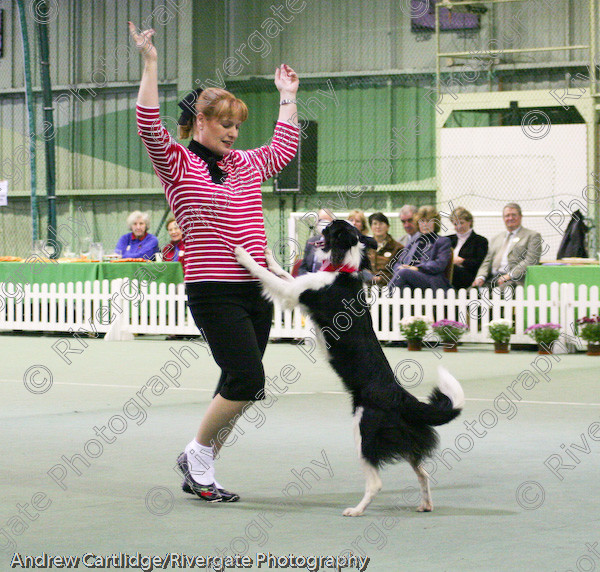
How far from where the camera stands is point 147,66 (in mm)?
3895

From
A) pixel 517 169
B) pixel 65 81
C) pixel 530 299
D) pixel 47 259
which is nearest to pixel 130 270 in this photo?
pixel 47 259

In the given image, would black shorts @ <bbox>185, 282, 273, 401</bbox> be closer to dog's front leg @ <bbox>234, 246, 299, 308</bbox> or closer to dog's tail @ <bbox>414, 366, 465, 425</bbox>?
dog's front leg @ <bbox>234, 246, 299, 308</bbox>

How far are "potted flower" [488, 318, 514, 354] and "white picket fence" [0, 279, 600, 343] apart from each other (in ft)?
0.92

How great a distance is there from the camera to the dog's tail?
13.1 ft

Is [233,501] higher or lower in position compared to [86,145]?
lower

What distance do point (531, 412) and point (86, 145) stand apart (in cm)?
1663

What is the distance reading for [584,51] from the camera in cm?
1839

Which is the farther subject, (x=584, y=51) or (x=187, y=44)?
(x=187, y=44)

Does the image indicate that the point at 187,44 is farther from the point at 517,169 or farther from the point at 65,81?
the point at 517,169

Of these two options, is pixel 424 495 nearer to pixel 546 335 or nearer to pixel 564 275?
pixel 546 335

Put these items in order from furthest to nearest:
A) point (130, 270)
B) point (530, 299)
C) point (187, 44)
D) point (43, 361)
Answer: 1. point (187, 44)
2. point (130, 270)
3. point (530, 299)
4. point (43, 361)

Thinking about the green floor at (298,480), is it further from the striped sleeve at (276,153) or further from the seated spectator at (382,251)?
the seated spectator at (382,251)

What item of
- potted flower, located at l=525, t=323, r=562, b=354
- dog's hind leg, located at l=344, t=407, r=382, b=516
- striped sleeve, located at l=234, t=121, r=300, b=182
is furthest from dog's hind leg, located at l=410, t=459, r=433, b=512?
potted flower, located at l=525, t=323, r=562, b=354

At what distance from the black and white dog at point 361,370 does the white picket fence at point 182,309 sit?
6.15 m
